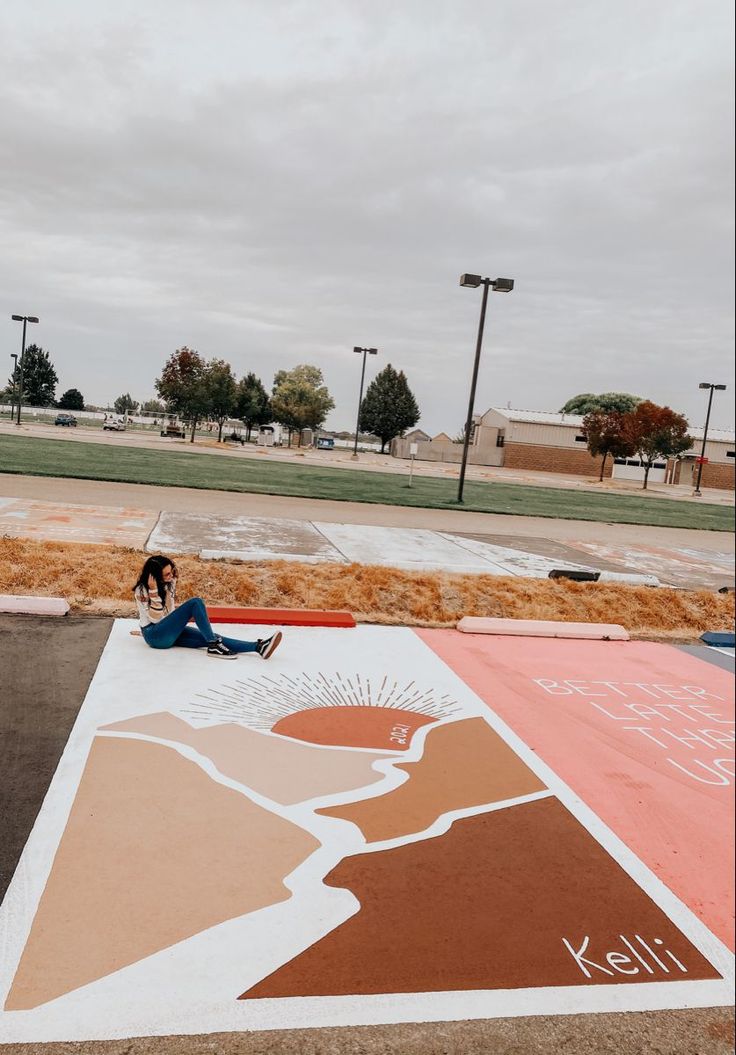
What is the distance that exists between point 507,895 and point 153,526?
9.93 metres

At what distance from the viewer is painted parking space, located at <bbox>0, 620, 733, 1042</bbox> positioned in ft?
10.9

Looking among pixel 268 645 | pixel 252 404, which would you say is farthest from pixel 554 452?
pixel 268 645

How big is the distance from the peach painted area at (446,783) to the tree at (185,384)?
40449mm

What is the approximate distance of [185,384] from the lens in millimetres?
44125

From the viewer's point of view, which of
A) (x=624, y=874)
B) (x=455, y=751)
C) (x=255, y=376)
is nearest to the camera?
(x=624, y=874)

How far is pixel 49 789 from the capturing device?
4.77 metres

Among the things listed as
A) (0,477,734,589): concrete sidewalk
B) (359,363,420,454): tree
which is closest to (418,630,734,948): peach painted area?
(0,477,734,589): concrete sidewalk

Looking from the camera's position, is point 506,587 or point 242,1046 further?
point 506,587

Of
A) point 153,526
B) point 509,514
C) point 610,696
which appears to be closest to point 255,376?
point 509,514

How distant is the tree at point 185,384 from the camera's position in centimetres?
4397

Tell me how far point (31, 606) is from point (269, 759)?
4245 mm

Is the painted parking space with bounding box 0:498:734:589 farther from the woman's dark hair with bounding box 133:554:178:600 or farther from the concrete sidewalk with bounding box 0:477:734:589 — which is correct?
the woman's dark hair with bounding box 133:554:178:600

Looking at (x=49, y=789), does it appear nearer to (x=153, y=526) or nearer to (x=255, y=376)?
(x=153, y=526)

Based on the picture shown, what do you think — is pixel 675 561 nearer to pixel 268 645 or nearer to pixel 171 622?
pixel 268 645
